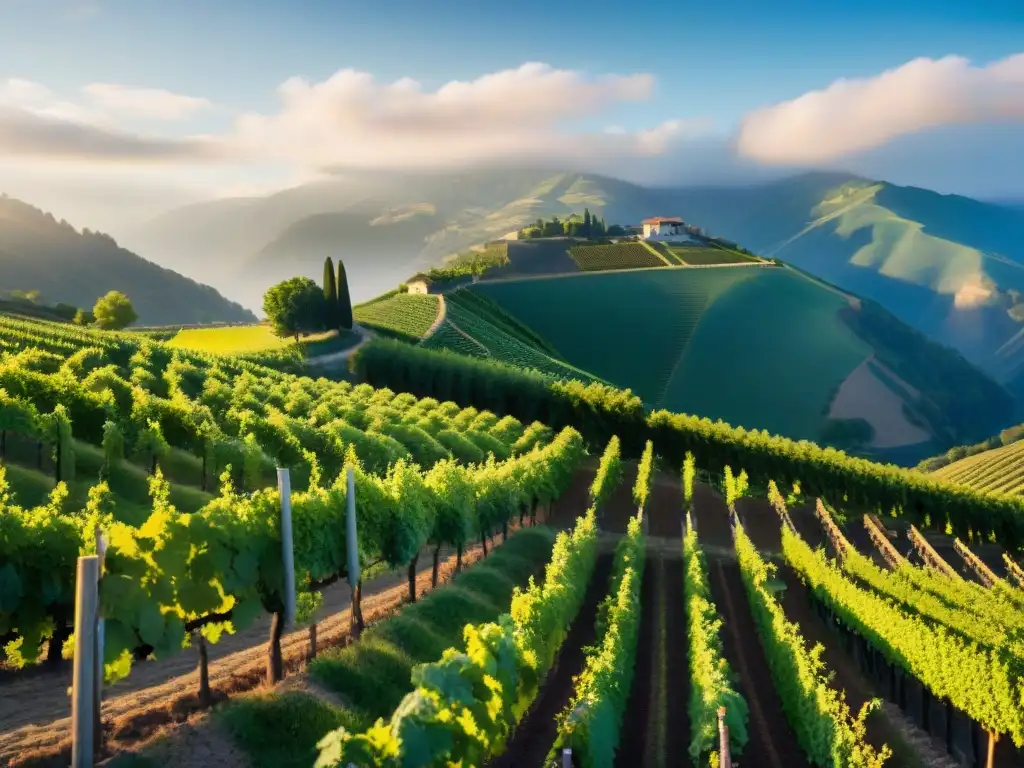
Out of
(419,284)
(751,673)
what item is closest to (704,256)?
(419,284)

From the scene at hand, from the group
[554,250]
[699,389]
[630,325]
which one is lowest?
[699,389]

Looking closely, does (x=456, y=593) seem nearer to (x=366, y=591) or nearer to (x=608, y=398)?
(x=366, y=591)

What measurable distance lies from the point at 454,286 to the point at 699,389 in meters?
36.8

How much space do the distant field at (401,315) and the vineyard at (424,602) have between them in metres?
37.8

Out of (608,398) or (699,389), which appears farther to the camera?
(699,389)

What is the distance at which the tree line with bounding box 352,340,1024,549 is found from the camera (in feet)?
146

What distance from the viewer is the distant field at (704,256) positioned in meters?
135

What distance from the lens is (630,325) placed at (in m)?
112

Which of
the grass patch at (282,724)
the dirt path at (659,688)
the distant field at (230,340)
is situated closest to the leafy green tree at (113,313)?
the distant field at (230,340)

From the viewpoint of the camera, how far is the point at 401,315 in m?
91.1

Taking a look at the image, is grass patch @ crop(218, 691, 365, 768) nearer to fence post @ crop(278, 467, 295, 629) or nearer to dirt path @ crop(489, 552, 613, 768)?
fence post @ crop(278, 467, 295, 629)

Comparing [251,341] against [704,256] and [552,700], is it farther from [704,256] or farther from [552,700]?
[704,256]

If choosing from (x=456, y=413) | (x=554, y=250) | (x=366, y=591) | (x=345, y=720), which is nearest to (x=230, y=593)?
(x=345, y=720)

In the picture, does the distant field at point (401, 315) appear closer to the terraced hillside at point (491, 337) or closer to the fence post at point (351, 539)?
the terraced hillside at point (491, 337)
